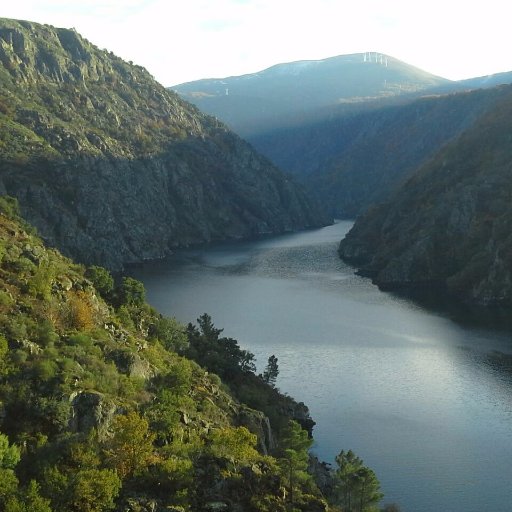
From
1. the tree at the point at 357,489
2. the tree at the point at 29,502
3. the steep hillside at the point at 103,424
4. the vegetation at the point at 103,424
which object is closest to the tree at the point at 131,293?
the steep hillside at the point at 103,424

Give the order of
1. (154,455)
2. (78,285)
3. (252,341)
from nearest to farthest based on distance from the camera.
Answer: (154,455) → (78,285) → (252,341)

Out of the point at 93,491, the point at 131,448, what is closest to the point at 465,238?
the point at 131,448

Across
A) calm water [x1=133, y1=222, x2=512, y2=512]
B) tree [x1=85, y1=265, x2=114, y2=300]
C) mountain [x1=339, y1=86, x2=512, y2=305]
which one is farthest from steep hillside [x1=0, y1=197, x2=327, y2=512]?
mountain [x1=339, y1=86, x2=512, y2=305]

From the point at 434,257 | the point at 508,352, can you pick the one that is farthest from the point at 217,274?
the point at 508,352

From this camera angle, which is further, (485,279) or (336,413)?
(485,279)

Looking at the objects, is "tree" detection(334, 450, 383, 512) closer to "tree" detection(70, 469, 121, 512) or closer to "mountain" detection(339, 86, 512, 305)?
"tree" detection(70, 469, 121, 512)

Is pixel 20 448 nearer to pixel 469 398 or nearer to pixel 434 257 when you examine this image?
pixel 469 398

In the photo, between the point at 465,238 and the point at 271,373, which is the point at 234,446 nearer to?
the point at 271,373
